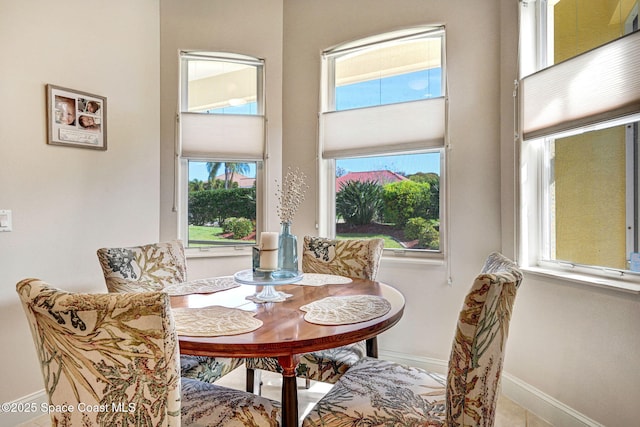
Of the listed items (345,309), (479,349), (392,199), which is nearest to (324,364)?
(345,309)

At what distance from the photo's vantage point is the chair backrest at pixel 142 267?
1.79 metres

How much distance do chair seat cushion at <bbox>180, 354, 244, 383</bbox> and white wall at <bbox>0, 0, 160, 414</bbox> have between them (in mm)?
1103

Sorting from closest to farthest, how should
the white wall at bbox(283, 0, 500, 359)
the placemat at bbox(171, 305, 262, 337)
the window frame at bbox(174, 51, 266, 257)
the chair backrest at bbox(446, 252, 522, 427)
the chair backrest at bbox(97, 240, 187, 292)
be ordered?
the chair backrest at bbox(446, 252, 522, 427) → the placemat at bbox(171, 305, 262, 337) → the chair backrest at bbox(97, 240, 187, 292) → the white wall at bbox(283, 0, 500, 359) → the window frame at bbox(174, 51, 266, 257)

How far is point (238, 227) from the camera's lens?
122 inches

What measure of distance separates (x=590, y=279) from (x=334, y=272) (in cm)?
133

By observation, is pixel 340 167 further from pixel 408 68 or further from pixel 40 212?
pixel 40 212

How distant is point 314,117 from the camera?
300cm

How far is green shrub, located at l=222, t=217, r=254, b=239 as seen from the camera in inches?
122

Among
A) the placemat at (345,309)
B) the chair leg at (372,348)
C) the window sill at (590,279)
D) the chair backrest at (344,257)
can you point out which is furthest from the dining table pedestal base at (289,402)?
the window sill at (590,279)

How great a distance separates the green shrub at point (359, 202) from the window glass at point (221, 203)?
762 mm

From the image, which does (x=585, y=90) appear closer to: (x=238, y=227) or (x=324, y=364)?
(x=324, y=364)

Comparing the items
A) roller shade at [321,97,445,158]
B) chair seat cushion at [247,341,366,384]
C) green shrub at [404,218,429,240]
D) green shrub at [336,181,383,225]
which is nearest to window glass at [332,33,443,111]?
roller shade at [321,97,445,158]

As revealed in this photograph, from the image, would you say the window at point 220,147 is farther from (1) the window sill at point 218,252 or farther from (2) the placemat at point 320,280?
(2) the placemat at point 320,280

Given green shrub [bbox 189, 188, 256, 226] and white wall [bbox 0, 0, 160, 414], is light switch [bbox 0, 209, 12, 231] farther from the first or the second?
green shrub [bbox 189, 188, 256, 226]
